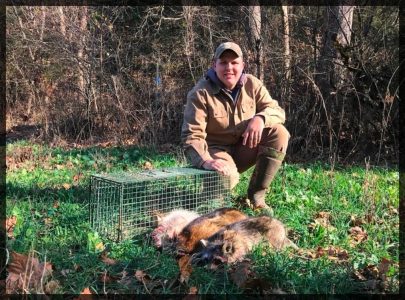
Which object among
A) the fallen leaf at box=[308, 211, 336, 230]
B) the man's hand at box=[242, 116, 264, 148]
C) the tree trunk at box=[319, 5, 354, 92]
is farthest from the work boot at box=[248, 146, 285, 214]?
the tree trunk at box=[319, 5, 354, 92]

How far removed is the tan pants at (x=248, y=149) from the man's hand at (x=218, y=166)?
0.85ft

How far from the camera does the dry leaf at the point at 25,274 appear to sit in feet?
8.64

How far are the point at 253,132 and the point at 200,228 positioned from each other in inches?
57.6

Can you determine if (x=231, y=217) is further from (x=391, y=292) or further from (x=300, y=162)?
(x=300, y=162)

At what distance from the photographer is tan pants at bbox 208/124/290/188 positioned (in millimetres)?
4973

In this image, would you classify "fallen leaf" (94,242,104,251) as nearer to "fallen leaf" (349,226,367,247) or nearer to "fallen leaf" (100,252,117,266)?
"fallen leaf" (100,252,117,266)

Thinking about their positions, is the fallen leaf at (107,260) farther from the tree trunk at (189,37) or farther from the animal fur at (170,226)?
the tree trunk at (189,37)

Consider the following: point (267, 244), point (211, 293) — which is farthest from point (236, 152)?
point (211, 293)

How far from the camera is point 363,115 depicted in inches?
309

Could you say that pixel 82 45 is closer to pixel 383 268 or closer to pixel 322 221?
pixel 322 221

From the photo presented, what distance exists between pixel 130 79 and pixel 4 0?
466 cm

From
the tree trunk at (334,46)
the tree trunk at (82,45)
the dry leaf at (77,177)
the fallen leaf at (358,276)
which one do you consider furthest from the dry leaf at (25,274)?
the tree trunk at (82,45)

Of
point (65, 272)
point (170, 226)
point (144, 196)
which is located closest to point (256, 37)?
point (144, 196)

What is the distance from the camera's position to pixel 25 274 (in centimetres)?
260
